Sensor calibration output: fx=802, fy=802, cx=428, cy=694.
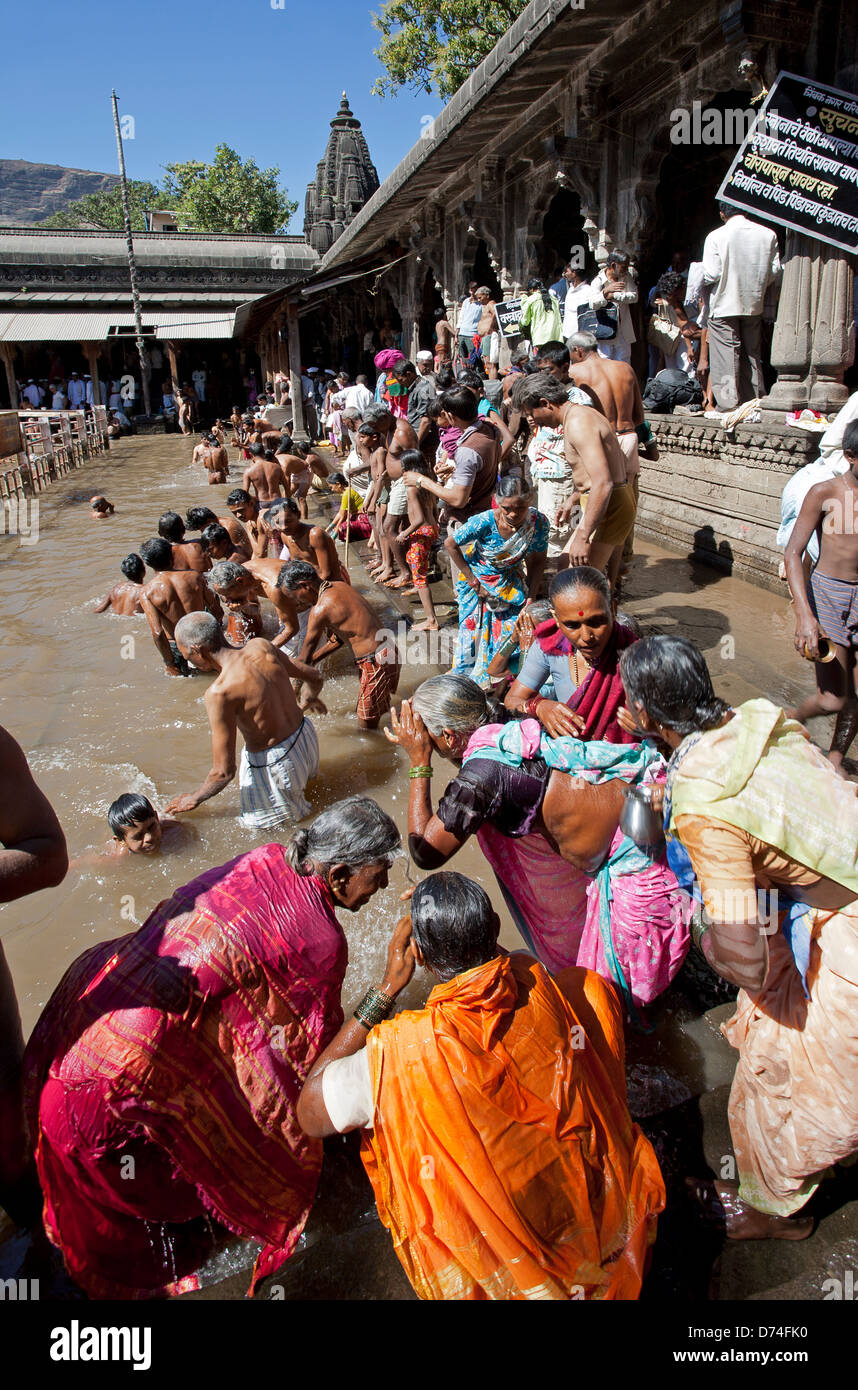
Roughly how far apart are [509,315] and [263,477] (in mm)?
3361

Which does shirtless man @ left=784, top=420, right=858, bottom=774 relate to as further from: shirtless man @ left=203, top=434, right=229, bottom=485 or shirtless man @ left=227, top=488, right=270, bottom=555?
shirtless man @ left=203, top=434, right=229, bottom=485

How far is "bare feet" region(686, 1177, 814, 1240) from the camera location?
1993 millimetres

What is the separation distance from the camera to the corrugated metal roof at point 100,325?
76.4 ft

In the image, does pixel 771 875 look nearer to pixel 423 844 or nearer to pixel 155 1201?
pixel 423 844

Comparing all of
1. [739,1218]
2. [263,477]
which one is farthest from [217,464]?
[739,1218]

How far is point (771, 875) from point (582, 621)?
1130mm

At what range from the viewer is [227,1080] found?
2021 mm

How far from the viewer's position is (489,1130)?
5.12 feet

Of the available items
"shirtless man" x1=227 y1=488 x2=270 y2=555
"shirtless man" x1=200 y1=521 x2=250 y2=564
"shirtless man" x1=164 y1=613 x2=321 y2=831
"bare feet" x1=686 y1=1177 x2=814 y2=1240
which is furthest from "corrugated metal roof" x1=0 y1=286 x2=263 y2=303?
"bare feet" x1=686 y1=1177 x2=814 y2=1240

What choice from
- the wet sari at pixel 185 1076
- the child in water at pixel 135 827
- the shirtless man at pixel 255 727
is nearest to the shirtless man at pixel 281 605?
the shirtless man at pixel 255 727

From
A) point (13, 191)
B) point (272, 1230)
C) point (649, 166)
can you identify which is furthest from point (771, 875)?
point (13, 191)

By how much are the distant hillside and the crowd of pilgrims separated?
18434 centimetres

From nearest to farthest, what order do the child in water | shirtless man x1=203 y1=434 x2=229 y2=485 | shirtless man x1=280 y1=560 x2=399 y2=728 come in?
the child in water → shirtless man x1=280 y1=560 x2=399 y2=728 → shirtless man x1=203 y1=434 x2=229 y2=485

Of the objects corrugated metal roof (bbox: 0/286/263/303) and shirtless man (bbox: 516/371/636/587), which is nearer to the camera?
shirtless man (bbox: 516/371/636/587)
